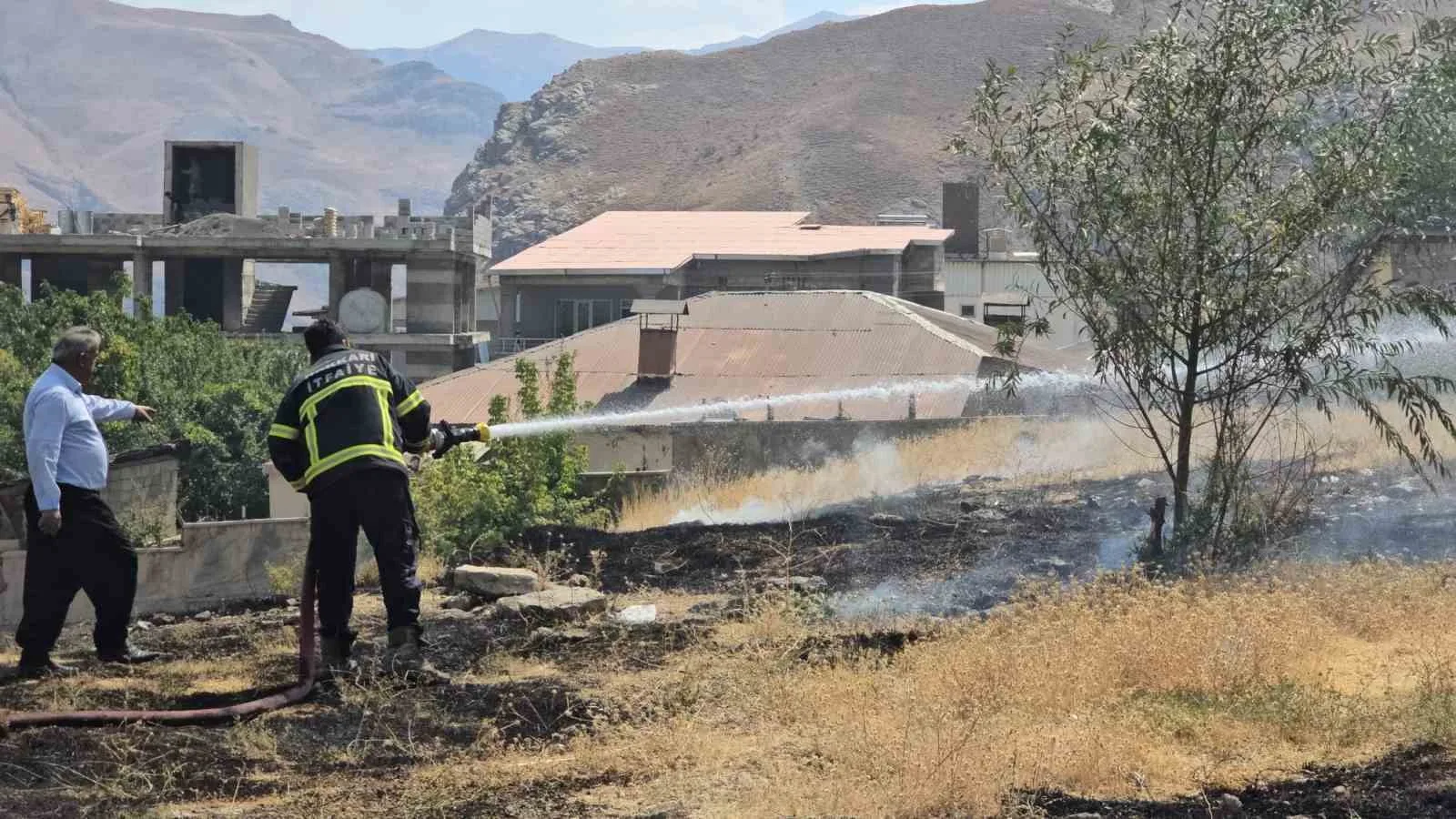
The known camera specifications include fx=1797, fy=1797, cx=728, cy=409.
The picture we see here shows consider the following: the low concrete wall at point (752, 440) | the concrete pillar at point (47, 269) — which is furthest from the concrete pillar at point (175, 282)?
the low concrete wall at point (752, 440)

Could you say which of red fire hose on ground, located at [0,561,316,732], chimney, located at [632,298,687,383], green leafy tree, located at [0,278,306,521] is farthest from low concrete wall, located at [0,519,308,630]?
chimney, located at [632,298,687,383]

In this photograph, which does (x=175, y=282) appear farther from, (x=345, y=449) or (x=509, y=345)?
(x=345, y=449)

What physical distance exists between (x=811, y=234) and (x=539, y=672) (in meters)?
56.0

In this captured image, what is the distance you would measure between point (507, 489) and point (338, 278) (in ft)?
166

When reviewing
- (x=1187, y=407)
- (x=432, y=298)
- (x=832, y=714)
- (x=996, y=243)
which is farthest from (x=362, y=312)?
(x=832, y=714)

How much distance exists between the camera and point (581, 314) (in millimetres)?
60969

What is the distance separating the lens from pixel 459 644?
9.77m

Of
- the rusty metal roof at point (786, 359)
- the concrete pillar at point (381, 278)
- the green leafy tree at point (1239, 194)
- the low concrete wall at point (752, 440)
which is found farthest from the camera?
the concrete pillar at point (381, 278)

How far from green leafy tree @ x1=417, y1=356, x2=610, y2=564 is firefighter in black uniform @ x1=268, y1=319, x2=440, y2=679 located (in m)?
4.21

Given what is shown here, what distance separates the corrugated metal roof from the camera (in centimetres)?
5959

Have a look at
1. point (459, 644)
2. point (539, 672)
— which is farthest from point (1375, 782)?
point (459, 644)

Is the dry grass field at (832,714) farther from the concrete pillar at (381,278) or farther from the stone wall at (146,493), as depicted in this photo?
the concrete pillar at (381,278)

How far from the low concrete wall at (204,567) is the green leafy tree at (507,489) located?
3.71 feet

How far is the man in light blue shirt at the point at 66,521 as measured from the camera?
30.2ft
